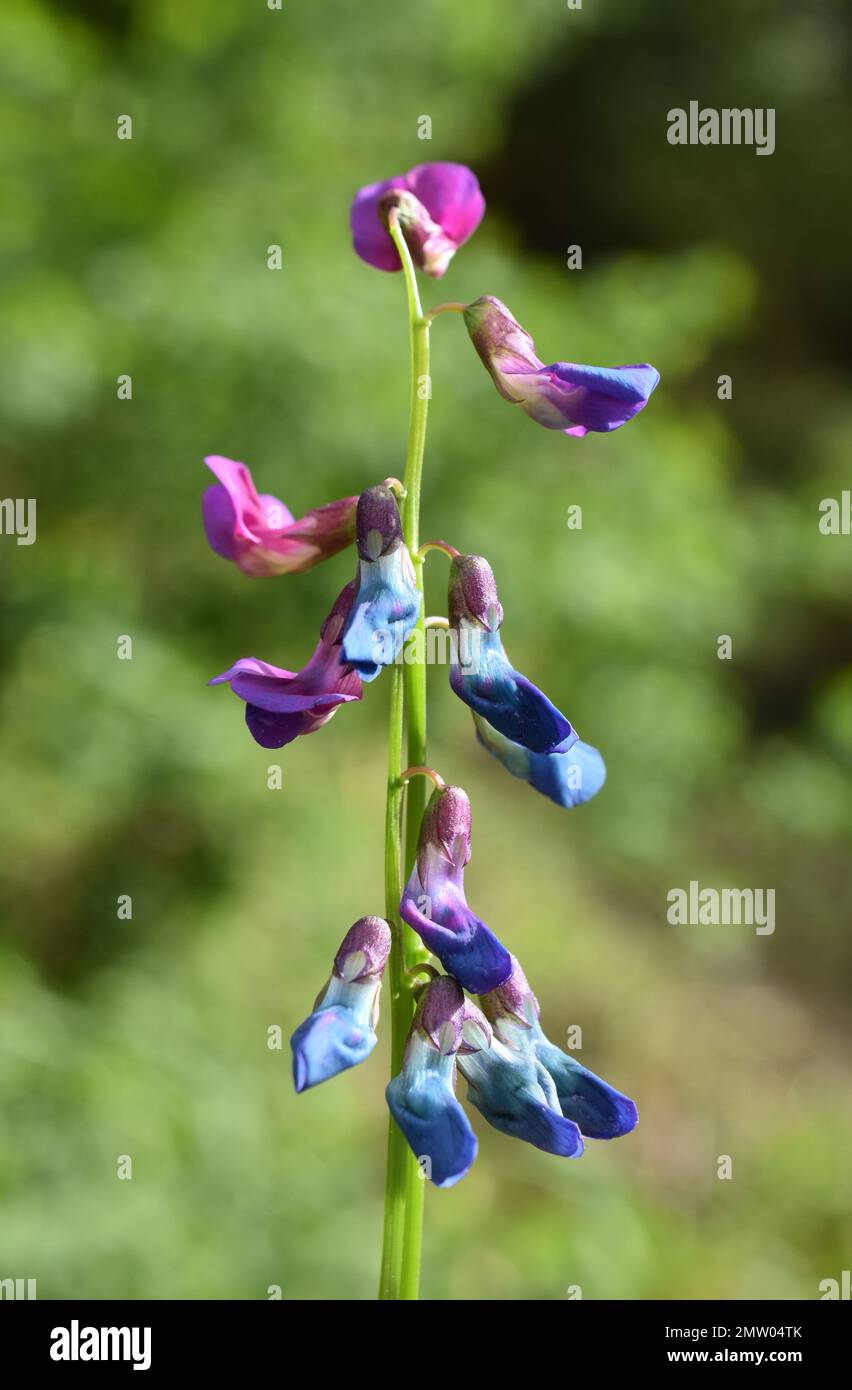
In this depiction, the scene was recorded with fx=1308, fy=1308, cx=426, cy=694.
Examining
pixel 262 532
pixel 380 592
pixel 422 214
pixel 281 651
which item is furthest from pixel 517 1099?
pixel 281 651

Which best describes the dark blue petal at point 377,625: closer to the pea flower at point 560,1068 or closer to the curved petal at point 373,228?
the pea flower at point 560,1068

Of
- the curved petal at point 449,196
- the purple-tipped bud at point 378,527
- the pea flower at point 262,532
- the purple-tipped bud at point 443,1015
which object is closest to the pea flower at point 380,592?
the purple-tipped bud at point 378,527

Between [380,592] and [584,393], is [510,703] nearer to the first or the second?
[380,592]

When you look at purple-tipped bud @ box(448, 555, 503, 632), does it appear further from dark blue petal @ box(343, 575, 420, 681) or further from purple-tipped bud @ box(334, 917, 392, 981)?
purple-tipped bud @ box(334, 917, 392, 981)

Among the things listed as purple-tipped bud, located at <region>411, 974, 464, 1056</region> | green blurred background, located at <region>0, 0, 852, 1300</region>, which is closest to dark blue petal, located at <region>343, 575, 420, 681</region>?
purple-tipped bud, located at <region>411, 974, 464, 1056</region>

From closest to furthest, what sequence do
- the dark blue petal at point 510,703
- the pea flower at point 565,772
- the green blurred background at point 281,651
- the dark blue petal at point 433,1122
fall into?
the dark blue petal at point 433,1122
the dark blue petal at point 510,703
the pea flower at point 565,772
the green blurred background at point 281,651
